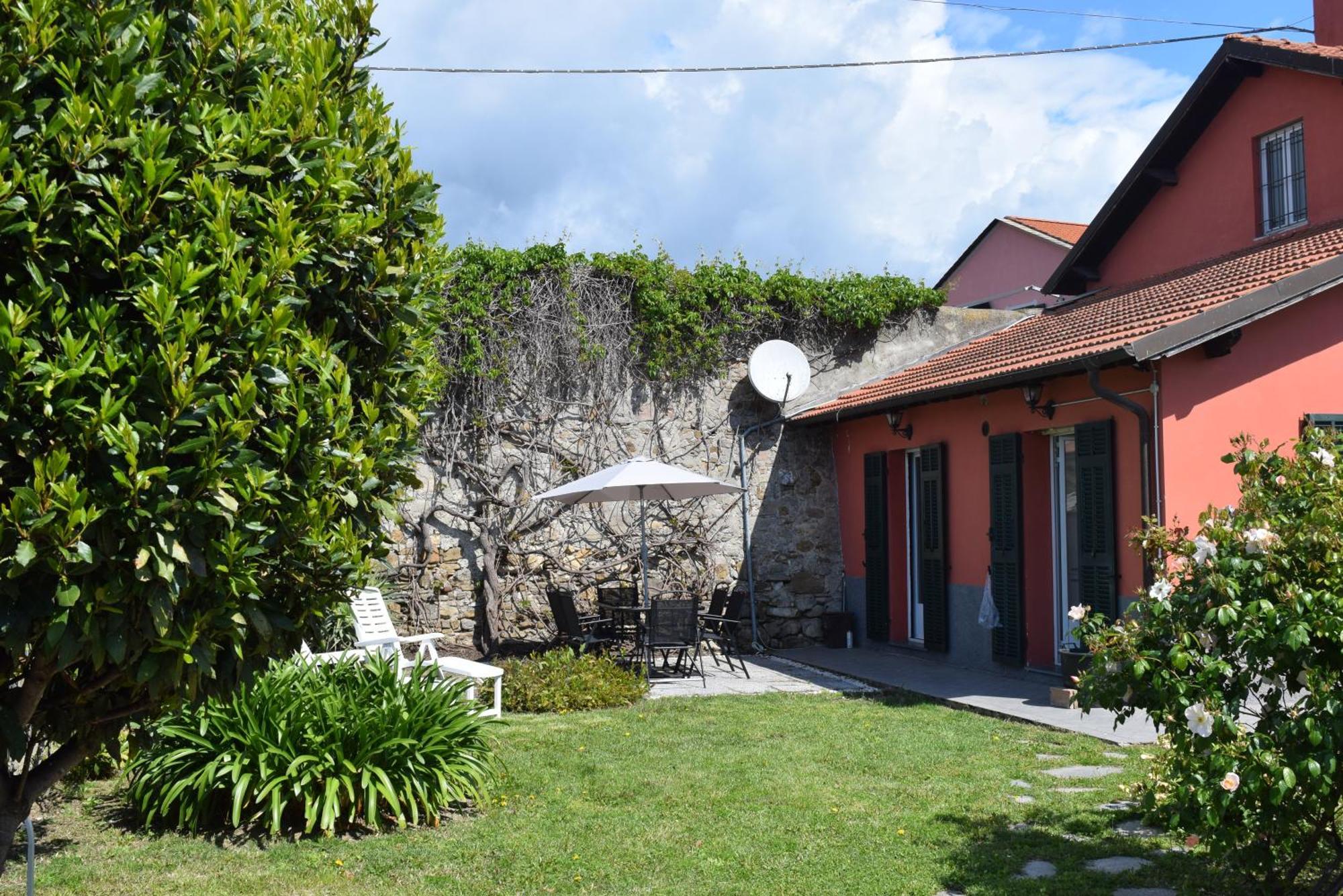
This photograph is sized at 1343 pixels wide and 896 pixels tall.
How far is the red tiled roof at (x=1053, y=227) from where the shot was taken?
67.4ft

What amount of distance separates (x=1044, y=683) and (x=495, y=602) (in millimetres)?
5707

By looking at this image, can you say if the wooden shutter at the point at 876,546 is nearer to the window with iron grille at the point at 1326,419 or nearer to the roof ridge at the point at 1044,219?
the window with iron grille at the point at 1326,419

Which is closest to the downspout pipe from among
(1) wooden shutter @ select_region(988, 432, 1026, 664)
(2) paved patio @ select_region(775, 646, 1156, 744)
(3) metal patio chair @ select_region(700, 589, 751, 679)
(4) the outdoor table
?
(2) paved patio @ select_region(775, 646, 1156, 744)

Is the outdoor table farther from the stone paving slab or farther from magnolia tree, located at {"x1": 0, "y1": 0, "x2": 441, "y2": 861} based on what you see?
magnolia tree, located at {"x1": 0, "y1": 0, "x2": 441, "y2": 861}

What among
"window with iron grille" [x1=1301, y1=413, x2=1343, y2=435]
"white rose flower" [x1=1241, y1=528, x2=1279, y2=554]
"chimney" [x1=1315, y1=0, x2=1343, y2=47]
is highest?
"chimney" [x1=1315, y1=0, x2=1343, y2=47]

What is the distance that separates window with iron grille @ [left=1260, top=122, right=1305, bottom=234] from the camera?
35.8 feet

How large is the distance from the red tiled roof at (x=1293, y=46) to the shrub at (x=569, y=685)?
827 centimetres

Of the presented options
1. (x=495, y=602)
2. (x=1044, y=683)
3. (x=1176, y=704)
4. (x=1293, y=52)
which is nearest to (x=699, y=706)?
(x=1044, y=683)

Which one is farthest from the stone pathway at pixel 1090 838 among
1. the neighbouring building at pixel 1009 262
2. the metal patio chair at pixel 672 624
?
the neighbouring building at pixel 1009 262

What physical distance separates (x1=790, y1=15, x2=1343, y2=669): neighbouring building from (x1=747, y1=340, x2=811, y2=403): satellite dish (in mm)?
424

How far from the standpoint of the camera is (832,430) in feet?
45.4

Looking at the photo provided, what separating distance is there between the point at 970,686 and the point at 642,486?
3424 mm

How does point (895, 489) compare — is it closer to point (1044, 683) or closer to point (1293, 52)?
point (1044, 683)

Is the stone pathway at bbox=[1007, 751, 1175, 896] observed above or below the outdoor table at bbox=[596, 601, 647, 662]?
below
